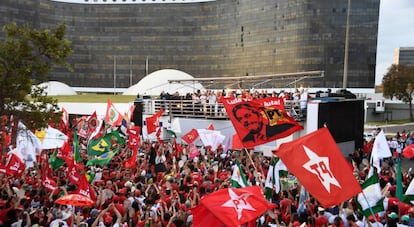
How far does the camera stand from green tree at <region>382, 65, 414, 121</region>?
5475 cm

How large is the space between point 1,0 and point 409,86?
78309 millimetres

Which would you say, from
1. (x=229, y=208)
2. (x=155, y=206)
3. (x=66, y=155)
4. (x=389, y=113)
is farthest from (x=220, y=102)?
(x=389, y=113)

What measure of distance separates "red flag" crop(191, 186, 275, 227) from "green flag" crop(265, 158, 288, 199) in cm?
293

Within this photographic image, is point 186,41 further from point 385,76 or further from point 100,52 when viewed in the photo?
point 385,76

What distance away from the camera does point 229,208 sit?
592 cm

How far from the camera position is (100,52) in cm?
10344

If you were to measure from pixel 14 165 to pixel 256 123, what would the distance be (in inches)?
230

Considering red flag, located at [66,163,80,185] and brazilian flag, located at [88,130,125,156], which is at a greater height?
brazilian flag, located at [88,130,125,156]

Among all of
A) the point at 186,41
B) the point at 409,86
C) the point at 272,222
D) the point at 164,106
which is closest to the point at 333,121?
the point at 164,106

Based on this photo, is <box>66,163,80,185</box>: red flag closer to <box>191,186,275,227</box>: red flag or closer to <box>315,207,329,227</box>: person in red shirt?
<box>191,186,275,227</box>: red flag

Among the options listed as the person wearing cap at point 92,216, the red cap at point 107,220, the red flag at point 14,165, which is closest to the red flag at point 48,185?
the red flag at point 14,165

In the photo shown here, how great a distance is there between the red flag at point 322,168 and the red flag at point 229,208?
748mm

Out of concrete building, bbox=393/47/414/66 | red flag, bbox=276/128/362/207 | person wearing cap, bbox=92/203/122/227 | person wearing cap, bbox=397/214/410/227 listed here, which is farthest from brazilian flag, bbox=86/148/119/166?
concrete building, bbox=393/47/414/66

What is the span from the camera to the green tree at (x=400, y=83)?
5475cm
